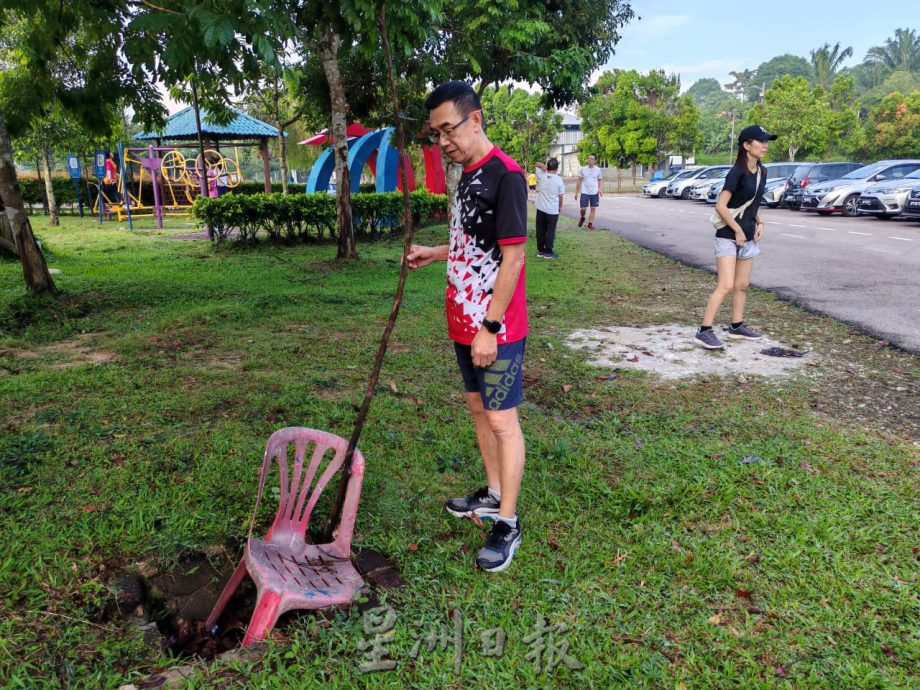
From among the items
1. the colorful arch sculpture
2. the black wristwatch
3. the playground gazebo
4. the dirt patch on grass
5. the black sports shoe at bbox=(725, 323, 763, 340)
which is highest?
the playground gazebo

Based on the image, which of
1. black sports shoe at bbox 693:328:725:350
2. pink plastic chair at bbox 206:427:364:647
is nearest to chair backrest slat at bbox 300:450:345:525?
pink plastic chair at bbox 206:427:364:647

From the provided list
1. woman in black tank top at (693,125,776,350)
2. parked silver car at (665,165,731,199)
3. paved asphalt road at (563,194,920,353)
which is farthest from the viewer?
parked silver car at (665,165,731,199)

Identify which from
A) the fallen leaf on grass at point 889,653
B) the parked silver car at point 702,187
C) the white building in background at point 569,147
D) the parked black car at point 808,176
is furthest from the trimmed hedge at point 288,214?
the white building in background at point 569,147

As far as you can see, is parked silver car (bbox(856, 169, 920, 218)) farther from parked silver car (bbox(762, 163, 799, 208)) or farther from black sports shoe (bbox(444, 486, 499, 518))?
black sports shoe (bbox(444, 486, 499, 518))

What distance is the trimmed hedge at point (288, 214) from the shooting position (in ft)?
40.9

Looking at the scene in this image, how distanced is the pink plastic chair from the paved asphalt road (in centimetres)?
521

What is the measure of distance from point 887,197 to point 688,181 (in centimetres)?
1525

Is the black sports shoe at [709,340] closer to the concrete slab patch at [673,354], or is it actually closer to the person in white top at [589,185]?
the concrete slab patch at [673,354]

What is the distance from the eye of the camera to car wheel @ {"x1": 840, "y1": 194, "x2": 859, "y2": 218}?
18359 millimetres

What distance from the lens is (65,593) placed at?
2.55 metres

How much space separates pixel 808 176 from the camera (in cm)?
2202

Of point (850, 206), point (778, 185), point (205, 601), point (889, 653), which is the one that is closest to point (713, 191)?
point (778, 185)

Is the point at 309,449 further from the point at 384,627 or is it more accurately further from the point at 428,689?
the point at 428,689

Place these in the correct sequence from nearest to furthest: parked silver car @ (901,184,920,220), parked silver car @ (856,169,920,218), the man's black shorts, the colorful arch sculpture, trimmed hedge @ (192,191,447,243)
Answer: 1. the man's black shorts
2. trimmed hedge @ (192,191,447,243)
3. parked silver car @ (901,184,920,220)
4. parked silver car @ (856,169,920,218)
5. the colorful arch sculpture
